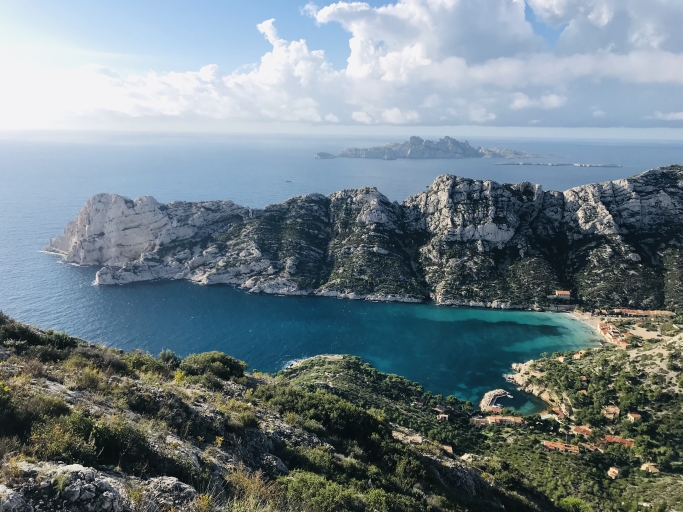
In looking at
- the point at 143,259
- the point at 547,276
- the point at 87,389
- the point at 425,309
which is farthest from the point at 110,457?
the point at 143,259

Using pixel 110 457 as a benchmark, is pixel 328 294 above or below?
below

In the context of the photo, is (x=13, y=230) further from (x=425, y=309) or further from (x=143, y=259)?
(x=425, y=309)

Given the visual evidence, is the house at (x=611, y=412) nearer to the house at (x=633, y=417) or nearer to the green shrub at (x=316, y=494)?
the house at (x=633, y=417)

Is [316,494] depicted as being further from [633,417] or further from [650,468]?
[633,417]

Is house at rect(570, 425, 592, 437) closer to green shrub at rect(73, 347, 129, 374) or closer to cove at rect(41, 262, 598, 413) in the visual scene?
cove at rect(41, 262, 598, 413)

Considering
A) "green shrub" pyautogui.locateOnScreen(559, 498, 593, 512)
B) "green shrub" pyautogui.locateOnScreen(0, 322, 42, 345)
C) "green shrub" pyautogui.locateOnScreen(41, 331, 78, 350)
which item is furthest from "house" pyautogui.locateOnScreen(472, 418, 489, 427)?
"green shrub" pyautogui.locateOnScreen(0, 322, 42, 345)

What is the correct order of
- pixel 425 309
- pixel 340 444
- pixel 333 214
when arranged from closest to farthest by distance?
pixel 340 444, pixel 425 309, pixel 333 214
